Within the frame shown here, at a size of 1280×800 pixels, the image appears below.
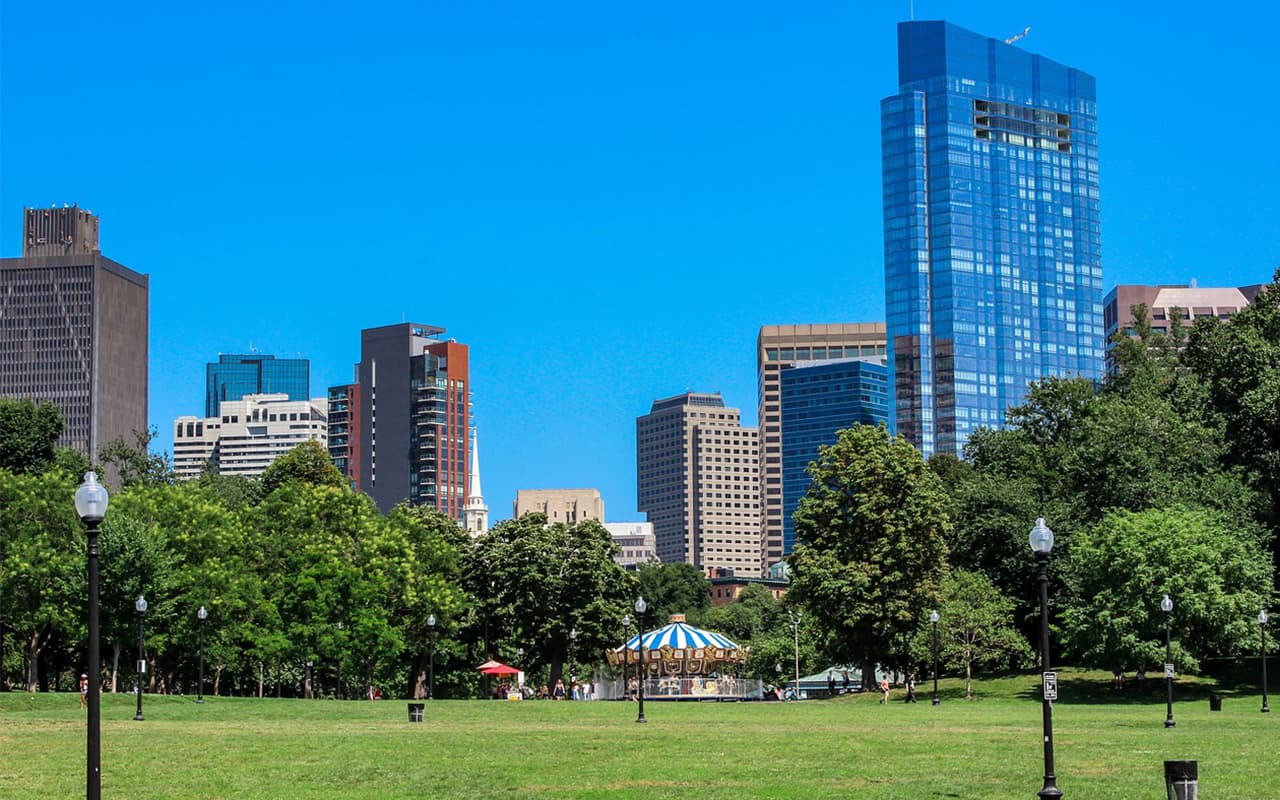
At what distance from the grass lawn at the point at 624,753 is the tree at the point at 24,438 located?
1472 inches

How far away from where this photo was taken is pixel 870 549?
79.8 meters

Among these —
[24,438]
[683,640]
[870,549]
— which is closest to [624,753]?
[870,549]

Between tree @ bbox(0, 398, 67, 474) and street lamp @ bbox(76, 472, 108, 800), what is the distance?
245 feet

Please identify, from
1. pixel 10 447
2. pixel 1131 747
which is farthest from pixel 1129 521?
pixel 10 447

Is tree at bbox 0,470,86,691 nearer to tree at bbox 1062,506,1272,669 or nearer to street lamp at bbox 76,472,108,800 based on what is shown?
tree at bbox 1062,506,1272,669

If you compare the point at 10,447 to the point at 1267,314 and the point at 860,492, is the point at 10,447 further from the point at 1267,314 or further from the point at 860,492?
the point at 1267,314

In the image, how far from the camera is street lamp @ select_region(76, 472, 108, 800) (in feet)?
64.6

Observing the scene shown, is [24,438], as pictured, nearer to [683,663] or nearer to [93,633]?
[683,663]

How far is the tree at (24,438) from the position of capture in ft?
303

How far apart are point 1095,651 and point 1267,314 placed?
24673mm

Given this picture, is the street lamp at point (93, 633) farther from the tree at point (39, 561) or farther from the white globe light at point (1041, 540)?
the tree at point (39, 561)

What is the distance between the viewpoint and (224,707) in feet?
198

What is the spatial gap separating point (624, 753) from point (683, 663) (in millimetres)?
65050

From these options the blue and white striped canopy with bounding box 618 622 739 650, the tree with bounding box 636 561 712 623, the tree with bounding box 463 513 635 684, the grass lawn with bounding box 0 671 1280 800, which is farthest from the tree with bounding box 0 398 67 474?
the tree with bounding box 636 561 712 623
